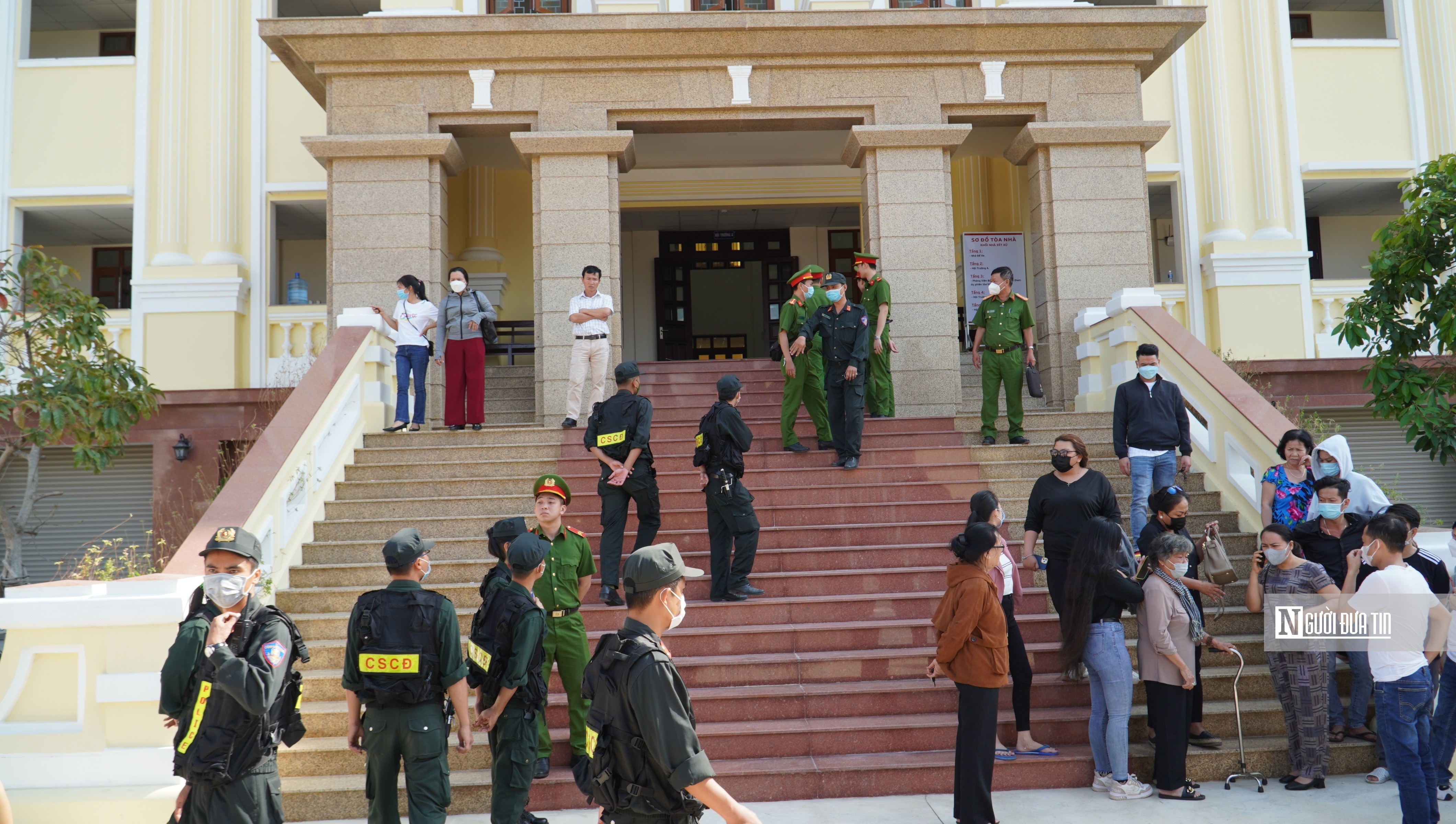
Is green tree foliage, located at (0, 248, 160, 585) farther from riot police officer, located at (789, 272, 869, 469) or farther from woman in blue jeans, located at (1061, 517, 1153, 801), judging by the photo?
woman in blue jeans, located at (1061, 517, 1153, 801)

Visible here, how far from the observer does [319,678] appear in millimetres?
7324

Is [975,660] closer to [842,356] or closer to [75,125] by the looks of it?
[842,356]

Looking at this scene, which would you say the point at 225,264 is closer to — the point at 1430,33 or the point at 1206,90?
the point at 1206,90

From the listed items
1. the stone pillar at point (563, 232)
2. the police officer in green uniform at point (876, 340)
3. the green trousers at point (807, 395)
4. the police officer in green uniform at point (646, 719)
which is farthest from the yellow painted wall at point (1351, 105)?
the police officer in green uniform at point (646, 719)

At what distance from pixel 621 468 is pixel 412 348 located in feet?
13.1

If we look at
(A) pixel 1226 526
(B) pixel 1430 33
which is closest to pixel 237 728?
(A) pixel 1226 526

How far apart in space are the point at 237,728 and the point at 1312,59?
17434 mm

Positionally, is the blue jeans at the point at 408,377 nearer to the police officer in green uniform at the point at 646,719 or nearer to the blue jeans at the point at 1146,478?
the blue jeans at the point at 1146,478

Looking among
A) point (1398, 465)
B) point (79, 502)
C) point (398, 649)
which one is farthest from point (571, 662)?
point (1398, 465)

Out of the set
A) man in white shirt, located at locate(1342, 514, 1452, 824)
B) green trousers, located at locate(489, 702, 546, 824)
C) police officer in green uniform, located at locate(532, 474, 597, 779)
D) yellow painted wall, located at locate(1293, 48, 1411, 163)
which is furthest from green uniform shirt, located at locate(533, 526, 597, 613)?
yellow painted wall, located at locate(1293, 48, 1411, 163)

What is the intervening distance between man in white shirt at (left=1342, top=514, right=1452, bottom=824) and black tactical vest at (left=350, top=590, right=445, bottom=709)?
4.95 m

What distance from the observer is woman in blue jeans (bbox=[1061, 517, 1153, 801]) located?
6.27m

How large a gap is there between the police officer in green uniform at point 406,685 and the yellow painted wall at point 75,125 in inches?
531

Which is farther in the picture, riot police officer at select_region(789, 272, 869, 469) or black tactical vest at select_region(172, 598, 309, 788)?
riot police officer at select_region(789, 272, 869, 469)
